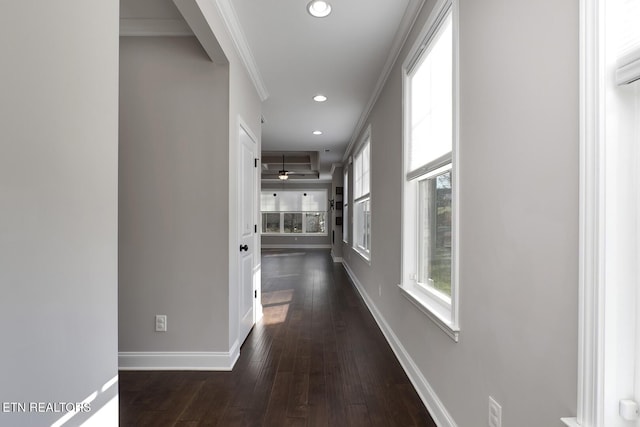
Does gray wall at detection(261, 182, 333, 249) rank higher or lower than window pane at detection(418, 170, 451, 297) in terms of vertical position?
lower

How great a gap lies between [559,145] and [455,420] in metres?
1.43

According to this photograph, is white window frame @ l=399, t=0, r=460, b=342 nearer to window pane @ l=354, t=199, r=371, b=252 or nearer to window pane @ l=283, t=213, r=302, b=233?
window pane @ l=354, t=199, r=371, b=252

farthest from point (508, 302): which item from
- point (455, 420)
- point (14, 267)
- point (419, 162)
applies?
point (14, 267)

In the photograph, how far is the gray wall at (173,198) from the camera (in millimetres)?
2619

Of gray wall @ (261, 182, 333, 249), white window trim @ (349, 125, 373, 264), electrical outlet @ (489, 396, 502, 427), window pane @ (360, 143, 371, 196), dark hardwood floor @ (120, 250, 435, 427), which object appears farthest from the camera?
gray wall @ (261, 182, 333, 249)

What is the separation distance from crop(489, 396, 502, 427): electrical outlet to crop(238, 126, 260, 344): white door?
213 centimetres

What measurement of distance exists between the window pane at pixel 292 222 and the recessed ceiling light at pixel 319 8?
Answer: 35.1ft

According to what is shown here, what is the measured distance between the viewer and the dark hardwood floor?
197cm

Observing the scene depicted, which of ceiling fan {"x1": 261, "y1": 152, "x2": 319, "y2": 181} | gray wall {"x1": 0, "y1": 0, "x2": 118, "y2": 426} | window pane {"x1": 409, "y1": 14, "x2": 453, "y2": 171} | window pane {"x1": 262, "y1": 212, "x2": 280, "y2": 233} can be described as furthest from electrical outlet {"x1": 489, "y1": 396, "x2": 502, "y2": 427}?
window pane {"x1": 262, "y1": 212, "x2": 280, "y2": 233}

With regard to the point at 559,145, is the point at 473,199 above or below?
below

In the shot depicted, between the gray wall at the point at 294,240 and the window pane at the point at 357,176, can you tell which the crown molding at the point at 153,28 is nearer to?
the window pane at the point at 357,176

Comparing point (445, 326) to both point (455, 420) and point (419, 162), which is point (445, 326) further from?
point (419, 162)

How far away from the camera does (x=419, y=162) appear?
94.2 inches

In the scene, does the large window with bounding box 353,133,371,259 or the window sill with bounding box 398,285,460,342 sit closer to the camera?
the window sill with bounding box 398,285,460,342
